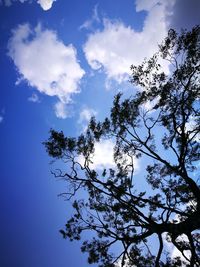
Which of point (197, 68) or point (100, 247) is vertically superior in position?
point (197, 68)

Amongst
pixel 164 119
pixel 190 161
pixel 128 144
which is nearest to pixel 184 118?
pixel 164 119

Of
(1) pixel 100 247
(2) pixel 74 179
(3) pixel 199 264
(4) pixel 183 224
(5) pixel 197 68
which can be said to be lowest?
(3) pixel 199 264

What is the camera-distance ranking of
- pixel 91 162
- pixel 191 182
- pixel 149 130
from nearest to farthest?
pixel 191 182 < pixel 149 130 < pixel 91 162

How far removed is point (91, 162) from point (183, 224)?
6.10 metres

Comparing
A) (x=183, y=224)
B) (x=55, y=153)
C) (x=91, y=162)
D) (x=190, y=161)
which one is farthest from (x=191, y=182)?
(x=55, y=153)

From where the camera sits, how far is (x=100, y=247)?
44.5 ft

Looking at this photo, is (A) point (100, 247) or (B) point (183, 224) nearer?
(B) point (183, 224)

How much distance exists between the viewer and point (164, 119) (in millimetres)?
13750

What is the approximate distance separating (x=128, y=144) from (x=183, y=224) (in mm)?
5838

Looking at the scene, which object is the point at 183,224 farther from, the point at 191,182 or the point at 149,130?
the point at 149,130

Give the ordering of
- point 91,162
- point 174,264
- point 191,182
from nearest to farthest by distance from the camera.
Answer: point 191,182
point 174,264
point 91,162

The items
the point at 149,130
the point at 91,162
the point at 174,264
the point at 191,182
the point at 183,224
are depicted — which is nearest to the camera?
the point at 183,224

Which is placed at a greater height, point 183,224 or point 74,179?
point 74,179

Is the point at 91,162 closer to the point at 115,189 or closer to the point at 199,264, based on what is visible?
the point at 115,189
